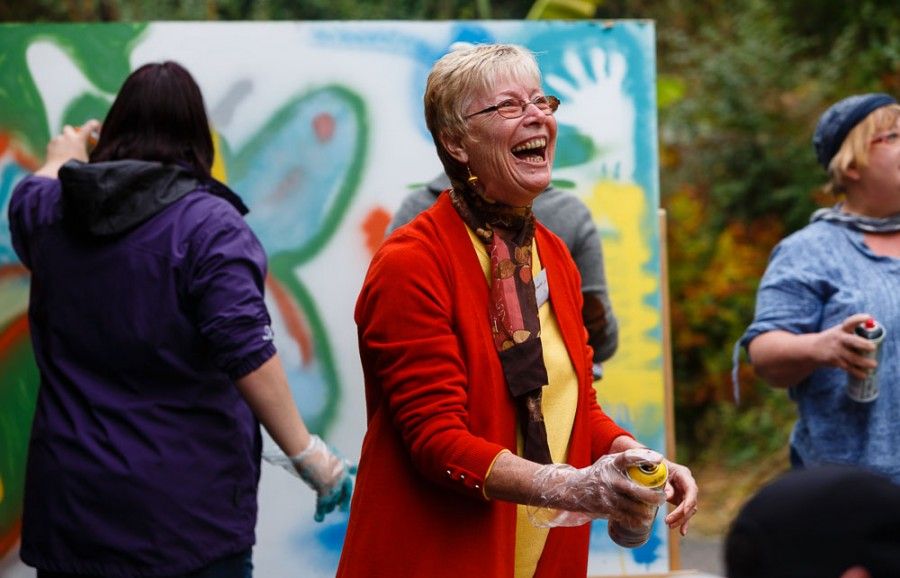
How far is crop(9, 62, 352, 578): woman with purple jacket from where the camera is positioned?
10.3ft

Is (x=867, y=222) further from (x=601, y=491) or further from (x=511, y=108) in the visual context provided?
(x=601, y=491)

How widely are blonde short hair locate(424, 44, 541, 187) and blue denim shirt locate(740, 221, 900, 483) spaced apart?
4.68ft

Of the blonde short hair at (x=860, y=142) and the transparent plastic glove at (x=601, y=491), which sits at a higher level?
the blonde short hair at (x=860, y=142)

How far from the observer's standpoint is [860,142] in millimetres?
3793

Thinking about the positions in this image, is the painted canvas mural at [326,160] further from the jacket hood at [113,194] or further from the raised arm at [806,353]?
the jacket hood at [113,194]

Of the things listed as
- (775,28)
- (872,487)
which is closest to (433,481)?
(872,487)

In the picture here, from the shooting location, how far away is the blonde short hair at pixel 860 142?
149 inches

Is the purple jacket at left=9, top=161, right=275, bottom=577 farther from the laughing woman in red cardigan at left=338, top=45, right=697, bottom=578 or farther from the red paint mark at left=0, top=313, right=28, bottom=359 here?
the red paint mark at left=0, top=313, right=28, bottom=359

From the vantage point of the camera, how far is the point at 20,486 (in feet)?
14.8

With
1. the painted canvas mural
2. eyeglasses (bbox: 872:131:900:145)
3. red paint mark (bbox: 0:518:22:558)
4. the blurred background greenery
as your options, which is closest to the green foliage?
the blurred background greenery

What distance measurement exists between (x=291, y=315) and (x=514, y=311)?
2377 millimetres

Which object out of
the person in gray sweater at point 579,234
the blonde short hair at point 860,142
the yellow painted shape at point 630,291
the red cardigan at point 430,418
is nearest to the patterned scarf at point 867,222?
the blonde short hair at point 860,142

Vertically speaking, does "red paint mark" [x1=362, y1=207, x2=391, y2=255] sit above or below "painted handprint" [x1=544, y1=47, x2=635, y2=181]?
below

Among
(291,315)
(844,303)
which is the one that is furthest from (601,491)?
(291,315)
